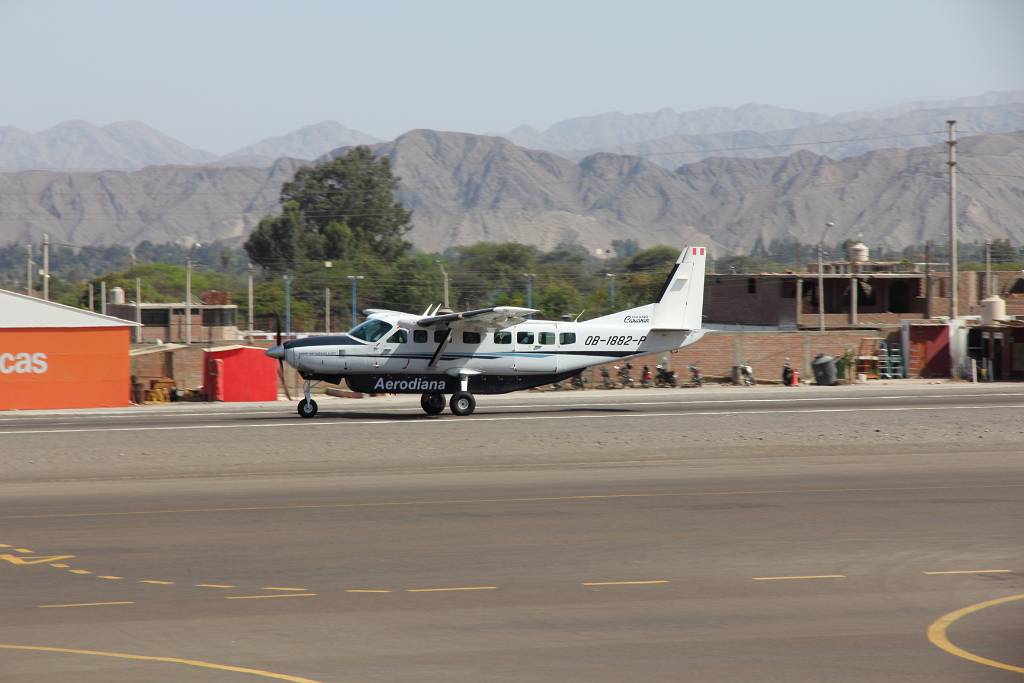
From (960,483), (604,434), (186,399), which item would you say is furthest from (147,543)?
(186,399)

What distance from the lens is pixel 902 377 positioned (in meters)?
50.4

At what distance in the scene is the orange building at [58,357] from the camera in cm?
3719

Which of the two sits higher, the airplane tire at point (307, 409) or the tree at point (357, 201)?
the tree at point (357, 201)

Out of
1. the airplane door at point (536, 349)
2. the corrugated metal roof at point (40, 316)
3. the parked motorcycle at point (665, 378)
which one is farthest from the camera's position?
the parked motorcycle at point (665, 378)

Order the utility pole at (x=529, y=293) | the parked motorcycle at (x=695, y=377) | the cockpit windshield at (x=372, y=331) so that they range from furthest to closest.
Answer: the utility pole at (x=529, y=293)
the parked motorcycle at (x=695, y=377)
the cockpit windshield at (x=372, y=331)

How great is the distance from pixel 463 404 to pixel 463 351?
1.47m

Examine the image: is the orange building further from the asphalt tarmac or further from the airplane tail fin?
the airplane tail fin

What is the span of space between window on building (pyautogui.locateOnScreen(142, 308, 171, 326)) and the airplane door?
6468 centimetres

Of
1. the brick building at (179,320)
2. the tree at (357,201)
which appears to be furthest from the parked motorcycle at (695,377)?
the tree at (357,201)

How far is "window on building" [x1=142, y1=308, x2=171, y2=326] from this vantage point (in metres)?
90.1

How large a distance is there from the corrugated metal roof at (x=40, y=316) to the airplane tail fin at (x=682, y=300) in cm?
1784

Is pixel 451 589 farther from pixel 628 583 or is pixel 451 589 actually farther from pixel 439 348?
pixel 439 348

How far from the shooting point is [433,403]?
31219 mm

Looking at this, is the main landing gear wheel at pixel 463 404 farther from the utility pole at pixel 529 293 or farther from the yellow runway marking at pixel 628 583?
the yellow runway marking at pixel 628 583
